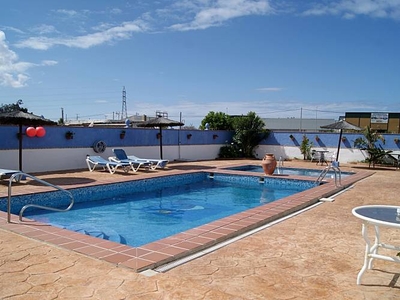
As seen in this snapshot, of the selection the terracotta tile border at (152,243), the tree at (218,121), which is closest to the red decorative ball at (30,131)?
the terracotta tile border at (152,243)

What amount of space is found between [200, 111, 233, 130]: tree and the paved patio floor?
1774 centimetres

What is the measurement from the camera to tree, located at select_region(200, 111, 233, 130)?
2267 cm

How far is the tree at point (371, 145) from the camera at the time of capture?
16688 mm

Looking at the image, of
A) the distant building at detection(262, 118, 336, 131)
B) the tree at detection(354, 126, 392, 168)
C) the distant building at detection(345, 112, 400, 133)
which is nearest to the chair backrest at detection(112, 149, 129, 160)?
the tree at detection(354, 126, 392, 168)

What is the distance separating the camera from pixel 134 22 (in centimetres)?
1386

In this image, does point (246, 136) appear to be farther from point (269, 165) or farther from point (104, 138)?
point (104, 138)

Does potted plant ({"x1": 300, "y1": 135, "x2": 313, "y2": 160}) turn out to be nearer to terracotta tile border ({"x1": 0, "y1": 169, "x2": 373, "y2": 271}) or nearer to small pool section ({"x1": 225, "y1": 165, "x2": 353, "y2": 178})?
small pool section ({"x1": 225, "y1": 165, "x2": 353, "y2": 178})

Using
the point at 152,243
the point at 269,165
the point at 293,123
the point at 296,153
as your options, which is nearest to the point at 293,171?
the point at 269,165

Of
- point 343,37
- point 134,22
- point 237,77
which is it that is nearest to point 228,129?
point 237,77

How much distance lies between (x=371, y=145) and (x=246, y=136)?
269 inches

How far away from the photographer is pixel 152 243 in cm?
447

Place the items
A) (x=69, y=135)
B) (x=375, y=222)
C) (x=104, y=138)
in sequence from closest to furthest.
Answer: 1. (x=375, y=222)
2. (x=69, y=135)
3. (x=104, y=138)

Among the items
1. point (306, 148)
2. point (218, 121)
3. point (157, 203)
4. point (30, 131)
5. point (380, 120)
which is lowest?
point (157, 203)

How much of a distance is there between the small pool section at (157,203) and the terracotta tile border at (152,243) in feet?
4.99
